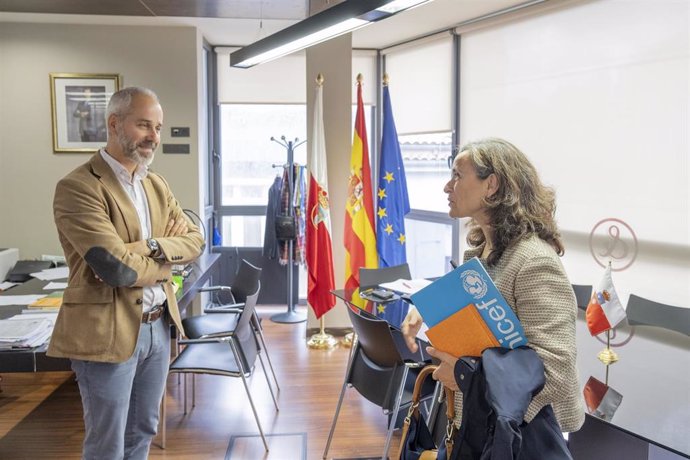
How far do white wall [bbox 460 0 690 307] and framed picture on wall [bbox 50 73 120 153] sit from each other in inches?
134

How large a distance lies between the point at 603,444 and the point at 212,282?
4620 millimetres

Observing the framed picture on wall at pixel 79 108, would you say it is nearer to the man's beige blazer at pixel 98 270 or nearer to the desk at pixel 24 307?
the desk at pixel 24 307

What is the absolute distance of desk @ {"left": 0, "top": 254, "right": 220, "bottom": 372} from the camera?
235 centimetres

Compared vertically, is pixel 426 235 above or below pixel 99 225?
below

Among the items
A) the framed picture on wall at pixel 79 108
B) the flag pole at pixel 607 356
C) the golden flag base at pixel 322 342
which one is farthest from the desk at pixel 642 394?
the framed picture on wall at pixel 79 108

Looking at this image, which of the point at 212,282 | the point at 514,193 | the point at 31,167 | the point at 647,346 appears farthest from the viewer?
the point at 212,282

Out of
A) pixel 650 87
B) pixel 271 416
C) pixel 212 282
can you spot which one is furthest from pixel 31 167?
pixel 650 87

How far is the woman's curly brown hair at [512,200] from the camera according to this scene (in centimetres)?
145

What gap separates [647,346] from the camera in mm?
2389

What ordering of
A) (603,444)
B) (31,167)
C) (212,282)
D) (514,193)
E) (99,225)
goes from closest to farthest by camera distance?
(514,193)
(99,225)
(603,444)
(31,167)
(212,282)

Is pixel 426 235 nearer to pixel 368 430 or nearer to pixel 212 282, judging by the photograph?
pixel 212 282

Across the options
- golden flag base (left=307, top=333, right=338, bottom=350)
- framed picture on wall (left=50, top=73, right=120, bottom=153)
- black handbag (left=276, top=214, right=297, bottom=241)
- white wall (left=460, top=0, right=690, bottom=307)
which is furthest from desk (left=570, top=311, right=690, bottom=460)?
framed picture on wall (left=50, top=73, right=120, bottom=153)

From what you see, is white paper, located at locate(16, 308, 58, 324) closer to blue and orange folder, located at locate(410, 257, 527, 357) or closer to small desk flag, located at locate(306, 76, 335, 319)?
blue and orange folder, located at locate(410, 257, 527, 357)

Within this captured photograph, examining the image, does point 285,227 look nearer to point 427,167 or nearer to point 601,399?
point 427,167
